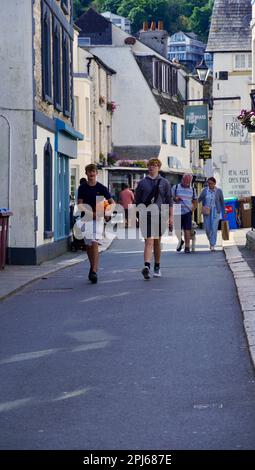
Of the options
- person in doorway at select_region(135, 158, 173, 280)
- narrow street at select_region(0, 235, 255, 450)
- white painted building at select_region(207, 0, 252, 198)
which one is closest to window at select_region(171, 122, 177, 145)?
white painted building at select_region(207, 0, 252, 198)

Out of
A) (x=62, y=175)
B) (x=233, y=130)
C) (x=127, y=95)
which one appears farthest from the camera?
(x=127, y=95)

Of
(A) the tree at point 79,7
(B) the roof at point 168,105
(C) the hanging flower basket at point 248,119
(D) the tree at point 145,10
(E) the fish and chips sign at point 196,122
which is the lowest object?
(C) the hanging flower basket at point 248,119

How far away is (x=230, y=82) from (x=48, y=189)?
35258 millimetres

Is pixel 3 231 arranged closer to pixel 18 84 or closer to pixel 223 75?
pixel 18 84

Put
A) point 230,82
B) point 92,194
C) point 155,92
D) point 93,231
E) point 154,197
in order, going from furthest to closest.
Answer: point 155,92, point 230,82, point 154,197, point 92,194, point 93,231

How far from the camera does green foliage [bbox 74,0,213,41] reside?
12862 cm

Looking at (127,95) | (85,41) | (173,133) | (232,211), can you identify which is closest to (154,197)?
(232,211)

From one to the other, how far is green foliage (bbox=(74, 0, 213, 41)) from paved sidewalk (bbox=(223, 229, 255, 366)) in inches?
3815

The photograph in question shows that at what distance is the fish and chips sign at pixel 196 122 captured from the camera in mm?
44531

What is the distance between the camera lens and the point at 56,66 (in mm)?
27047

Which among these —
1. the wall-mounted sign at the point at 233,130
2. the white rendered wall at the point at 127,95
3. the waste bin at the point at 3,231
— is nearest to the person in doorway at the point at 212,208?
the waste bin at the point at 3,231

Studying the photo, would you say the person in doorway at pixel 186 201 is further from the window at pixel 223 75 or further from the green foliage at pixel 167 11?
the green foliage at pixel 167 11

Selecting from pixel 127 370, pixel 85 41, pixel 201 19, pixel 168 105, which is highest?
pixel 201 19

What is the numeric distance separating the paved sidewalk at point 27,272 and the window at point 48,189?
27.8 inches
